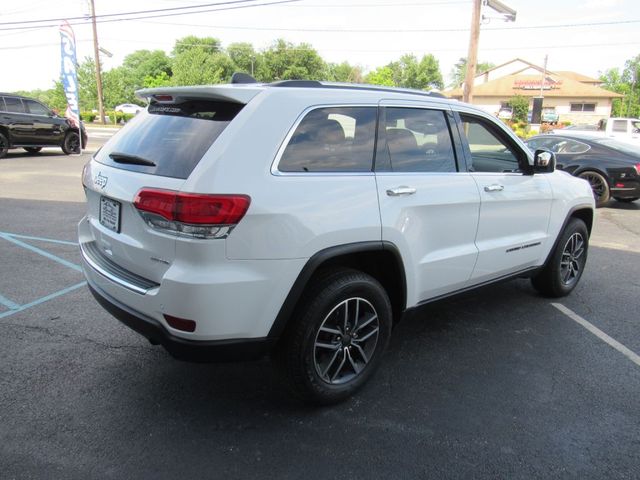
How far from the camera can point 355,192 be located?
2.83 metres

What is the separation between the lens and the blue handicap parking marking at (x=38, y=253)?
167 inches

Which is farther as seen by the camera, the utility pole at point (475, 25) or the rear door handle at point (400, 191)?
the utility pole at point (475, 25)

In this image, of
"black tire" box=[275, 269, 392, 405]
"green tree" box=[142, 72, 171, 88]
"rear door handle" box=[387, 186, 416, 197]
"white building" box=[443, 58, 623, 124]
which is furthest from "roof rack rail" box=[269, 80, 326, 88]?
"green tree" box=[142, 72, 171, 88]

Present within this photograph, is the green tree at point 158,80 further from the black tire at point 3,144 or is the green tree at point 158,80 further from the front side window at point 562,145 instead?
the front side window at point 562,145

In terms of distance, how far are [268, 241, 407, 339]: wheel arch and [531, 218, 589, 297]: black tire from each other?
2.19 meters

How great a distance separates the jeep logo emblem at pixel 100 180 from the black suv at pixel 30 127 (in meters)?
14.4

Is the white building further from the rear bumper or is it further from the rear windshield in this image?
the rear bumper

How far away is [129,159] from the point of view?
2.85m

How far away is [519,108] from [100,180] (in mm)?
53900

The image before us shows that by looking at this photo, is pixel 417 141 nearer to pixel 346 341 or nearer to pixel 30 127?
pixel 346 341

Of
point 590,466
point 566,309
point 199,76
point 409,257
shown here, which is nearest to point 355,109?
point 409,257

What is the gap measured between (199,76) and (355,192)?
62868mm

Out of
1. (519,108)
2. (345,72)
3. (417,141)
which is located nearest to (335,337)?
(417,141)

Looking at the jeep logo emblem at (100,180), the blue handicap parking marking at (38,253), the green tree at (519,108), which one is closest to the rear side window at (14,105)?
the blue handicap parking marking at (38,253)
